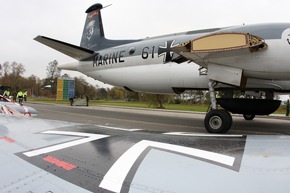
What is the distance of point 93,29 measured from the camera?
1420 cm

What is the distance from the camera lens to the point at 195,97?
5047 centimetres

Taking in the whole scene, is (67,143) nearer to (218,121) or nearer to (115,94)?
(218,121)

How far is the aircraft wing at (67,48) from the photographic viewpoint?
10.6 meters

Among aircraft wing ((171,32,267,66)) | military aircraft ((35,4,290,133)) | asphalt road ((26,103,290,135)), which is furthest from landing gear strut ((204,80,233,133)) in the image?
aircraft wing ((171,32,267,66))

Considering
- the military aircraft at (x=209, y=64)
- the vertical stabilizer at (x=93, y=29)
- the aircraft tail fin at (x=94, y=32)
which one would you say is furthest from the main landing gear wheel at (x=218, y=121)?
the vertical stabilizer at (x=93, y=29)

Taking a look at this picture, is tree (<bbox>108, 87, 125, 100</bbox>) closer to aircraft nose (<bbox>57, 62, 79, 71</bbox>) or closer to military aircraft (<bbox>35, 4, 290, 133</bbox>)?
aircraft nose (<bbox>57, 62, 79, 71</bbox>)

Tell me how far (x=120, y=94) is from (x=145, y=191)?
102 meters

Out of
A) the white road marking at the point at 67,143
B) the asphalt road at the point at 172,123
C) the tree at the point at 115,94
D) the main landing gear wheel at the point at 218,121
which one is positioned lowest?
the asphalt road at the point at 172,123

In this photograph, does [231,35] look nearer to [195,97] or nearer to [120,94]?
[195,97]

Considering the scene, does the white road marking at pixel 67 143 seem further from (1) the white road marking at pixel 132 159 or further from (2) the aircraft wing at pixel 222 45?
(2) the aircraft wing at pixel 222 45

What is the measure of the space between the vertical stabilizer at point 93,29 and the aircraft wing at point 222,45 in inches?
345

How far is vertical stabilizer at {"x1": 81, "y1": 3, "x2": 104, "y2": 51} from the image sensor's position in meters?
13.6

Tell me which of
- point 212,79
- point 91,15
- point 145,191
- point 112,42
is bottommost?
point 145,191

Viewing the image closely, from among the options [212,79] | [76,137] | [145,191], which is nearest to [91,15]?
[212,79]
